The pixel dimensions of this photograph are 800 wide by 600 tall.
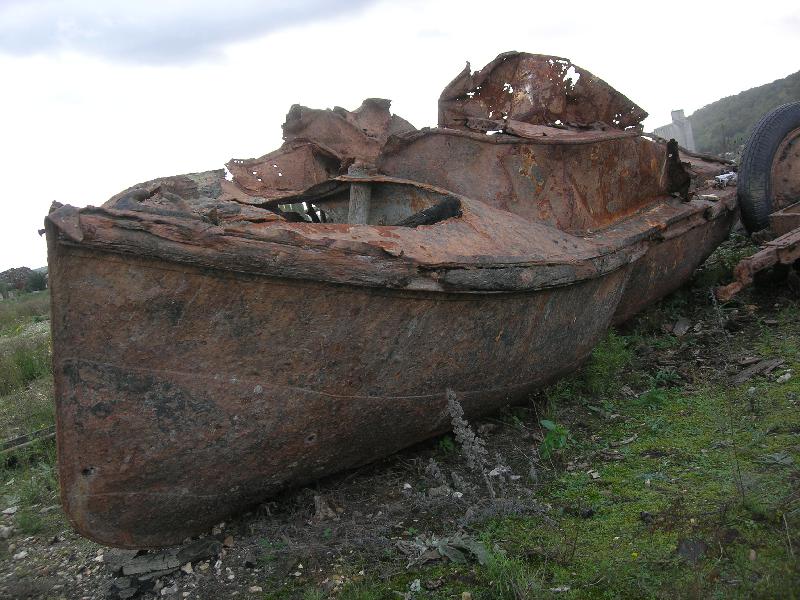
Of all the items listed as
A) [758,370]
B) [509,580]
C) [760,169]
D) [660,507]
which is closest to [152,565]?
[509,580]

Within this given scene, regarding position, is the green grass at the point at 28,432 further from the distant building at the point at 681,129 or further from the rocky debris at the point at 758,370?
the distant building at the point at 681,129

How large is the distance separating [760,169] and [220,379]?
5334 mm

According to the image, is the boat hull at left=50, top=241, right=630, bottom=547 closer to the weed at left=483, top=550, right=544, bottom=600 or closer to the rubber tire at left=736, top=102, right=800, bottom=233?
the weed at left=483, top=550, right=544, bottom=600

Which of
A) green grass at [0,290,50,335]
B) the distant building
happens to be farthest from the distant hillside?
green grass at [0,290,50,335]

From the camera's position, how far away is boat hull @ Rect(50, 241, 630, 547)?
2.48 meters

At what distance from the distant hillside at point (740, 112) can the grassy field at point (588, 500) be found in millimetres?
20510

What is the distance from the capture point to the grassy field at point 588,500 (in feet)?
7.61

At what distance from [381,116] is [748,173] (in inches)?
131

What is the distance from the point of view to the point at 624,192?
5.03m

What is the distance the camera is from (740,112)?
26.9m

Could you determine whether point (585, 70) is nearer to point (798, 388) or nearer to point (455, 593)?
point (798, 388)

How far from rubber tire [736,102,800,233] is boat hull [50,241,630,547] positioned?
3.82 metres

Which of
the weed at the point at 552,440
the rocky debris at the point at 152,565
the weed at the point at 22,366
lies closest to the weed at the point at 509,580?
the weed at the point at 552,440

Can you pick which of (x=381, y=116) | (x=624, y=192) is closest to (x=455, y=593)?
(x=624, y=192)
